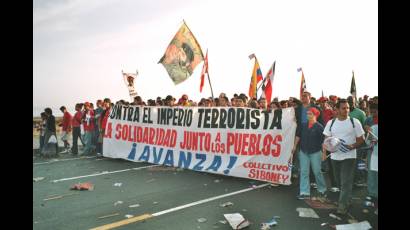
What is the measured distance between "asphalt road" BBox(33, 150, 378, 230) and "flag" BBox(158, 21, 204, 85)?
3413mm

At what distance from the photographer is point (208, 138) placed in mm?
10680

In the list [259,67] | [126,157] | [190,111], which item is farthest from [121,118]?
[259,67]

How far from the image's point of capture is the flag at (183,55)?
12578 millimetres

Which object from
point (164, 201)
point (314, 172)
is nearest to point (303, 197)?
point (314, 172)

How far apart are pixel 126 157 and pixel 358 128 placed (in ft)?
28.0

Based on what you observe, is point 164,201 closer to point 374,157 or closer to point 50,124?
point 374,157

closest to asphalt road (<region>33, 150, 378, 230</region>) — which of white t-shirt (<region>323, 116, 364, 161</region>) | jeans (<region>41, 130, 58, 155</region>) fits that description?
white t-shirt (<region>323, 116, 364, 161</region>)

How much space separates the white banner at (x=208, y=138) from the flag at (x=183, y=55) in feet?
4.56

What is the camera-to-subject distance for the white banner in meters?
9.03

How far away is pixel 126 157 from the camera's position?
13.0m

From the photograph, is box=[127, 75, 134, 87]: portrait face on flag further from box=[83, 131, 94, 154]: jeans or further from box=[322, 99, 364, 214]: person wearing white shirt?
box=[322, 99, 364, 214]: person wearing white shirt

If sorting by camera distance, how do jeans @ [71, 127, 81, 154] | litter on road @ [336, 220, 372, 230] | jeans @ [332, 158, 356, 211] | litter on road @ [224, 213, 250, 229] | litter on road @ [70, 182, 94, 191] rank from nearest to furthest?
litter on road @ [336, 220, 372, 230], litter on road @ [224, 213, 250, 229], jeans @ [332, 158, 356, 211], litter on road @ [70, 182, 94, 191], jeans @ [71, 127, 81, 154]

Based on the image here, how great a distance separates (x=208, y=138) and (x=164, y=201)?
11.4ft
